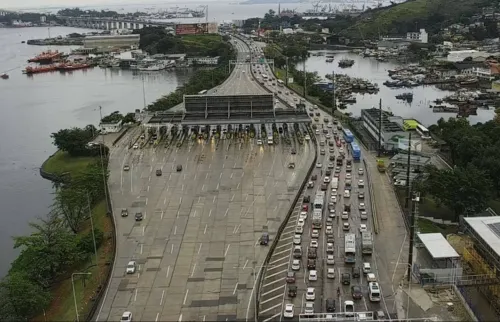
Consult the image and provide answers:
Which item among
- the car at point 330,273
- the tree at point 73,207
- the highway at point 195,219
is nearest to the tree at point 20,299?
the highway at point 195,219

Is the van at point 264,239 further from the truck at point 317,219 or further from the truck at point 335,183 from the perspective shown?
the truck at point 335,183

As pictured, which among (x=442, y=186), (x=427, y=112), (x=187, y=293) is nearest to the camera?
(x=187, y=293)

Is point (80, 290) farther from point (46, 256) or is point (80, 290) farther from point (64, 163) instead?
point (64, 163)

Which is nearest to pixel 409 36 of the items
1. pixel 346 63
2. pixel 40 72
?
pixel 346 63

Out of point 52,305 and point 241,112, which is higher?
point 241,112

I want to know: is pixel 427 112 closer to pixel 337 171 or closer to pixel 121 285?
pixel 337 171

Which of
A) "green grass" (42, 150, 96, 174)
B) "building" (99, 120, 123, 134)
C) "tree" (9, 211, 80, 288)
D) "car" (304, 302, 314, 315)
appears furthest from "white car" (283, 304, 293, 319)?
"building" (99, 120, 123, 134)

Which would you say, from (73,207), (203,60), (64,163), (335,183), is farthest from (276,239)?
(203,60)
